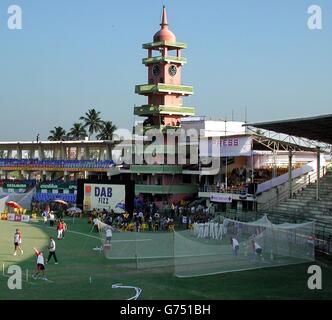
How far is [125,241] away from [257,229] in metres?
8.13

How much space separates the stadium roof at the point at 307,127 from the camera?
30.5 metres

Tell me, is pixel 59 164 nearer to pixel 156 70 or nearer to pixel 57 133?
pixel 156 70

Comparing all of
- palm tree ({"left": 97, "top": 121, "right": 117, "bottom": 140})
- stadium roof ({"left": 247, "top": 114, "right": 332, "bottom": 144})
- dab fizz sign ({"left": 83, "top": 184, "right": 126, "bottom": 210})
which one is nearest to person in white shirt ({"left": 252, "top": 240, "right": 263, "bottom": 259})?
stadium roof ({"left": 247, "top": 114, "right": 332, "bottom": 144})

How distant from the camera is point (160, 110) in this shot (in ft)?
197

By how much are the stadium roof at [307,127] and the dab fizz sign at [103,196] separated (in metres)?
14.4

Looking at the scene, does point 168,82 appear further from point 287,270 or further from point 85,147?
point 287,270

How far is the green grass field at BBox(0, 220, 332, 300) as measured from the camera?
18.8 meters

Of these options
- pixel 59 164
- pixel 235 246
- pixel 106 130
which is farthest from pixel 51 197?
pixel 106 130

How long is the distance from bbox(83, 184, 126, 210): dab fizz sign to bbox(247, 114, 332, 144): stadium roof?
14374mm

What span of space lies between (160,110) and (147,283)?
4048 centimetres

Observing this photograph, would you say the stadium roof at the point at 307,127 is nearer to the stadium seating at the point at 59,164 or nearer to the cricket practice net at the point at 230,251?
the cricket practice net at the point at 230,251

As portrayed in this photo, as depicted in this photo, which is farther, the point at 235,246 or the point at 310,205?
the point at 310,205

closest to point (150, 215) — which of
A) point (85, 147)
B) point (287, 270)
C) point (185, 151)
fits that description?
point (185, 151)
